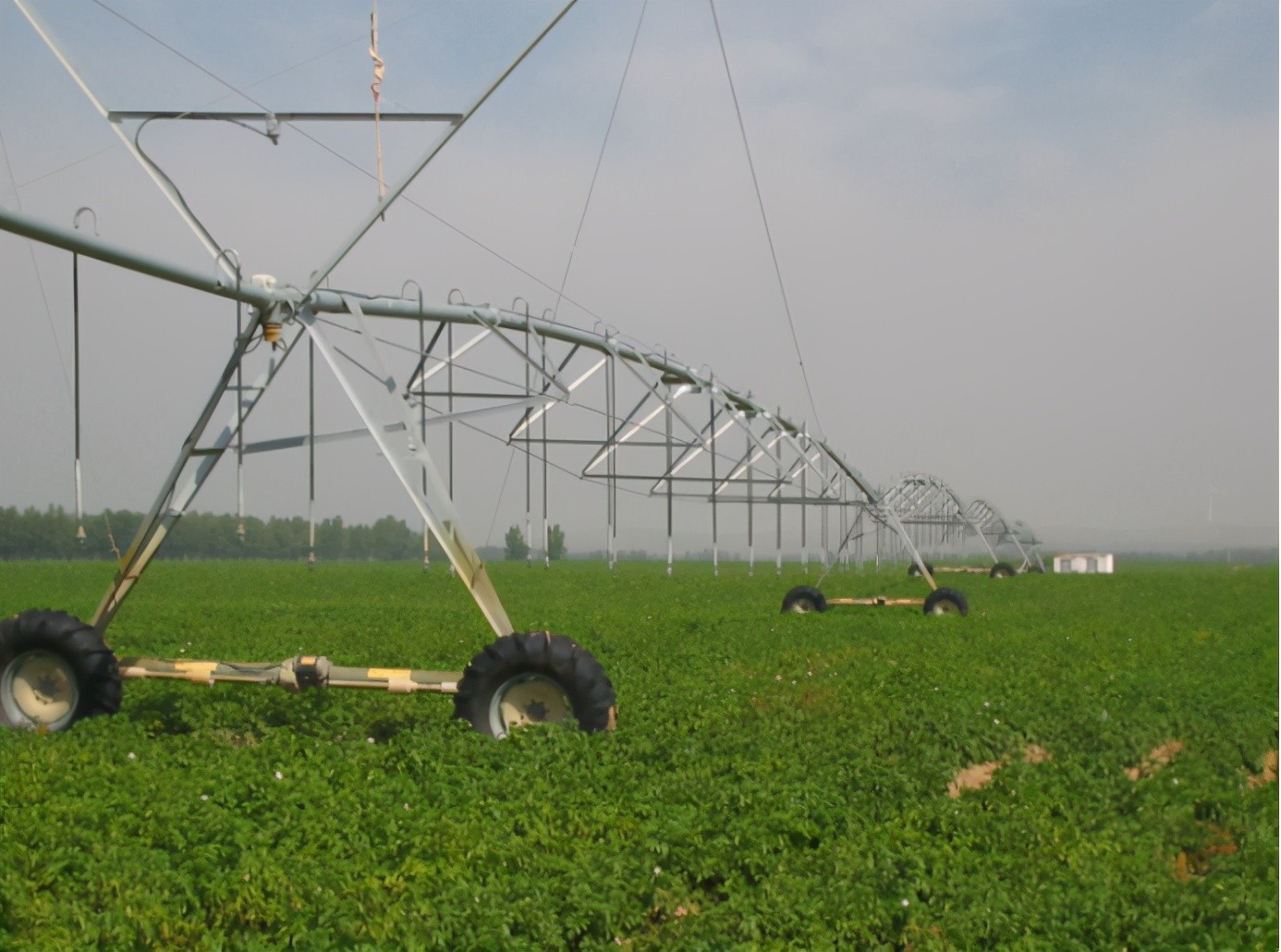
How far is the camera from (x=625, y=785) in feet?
23.3

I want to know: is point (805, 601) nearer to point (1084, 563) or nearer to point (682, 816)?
point (682, 816)

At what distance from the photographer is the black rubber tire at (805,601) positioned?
21219 millimetres

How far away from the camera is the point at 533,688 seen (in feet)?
27.6

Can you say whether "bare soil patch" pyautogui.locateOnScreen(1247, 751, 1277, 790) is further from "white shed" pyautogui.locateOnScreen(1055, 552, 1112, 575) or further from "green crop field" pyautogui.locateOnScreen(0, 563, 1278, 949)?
"white shed" pyautogui.locateOnScreen(1055, 552, 1112, 575)

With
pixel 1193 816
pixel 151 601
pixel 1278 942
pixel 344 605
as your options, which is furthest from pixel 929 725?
pixel 151 601

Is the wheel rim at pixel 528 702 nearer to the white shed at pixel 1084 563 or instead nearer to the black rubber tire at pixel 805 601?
the black rubber tire at pixel 805 601

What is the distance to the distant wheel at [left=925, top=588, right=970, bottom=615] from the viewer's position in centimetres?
2139

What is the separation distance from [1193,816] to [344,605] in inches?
726

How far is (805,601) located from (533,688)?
13.4 m

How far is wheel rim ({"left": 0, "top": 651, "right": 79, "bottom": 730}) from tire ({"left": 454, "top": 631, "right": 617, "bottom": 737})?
9.07 ft

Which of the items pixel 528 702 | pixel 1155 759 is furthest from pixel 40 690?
pixel 1155 759

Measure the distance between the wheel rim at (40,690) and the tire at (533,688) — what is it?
277 centimetres

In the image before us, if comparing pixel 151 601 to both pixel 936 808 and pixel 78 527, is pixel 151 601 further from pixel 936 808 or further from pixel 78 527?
pixel 936 808

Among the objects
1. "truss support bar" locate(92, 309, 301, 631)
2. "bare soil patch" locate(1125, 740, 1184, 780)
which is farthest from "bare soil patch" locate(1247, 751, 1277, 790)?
"truss support bar" locate(92, 309, 301, 631)
